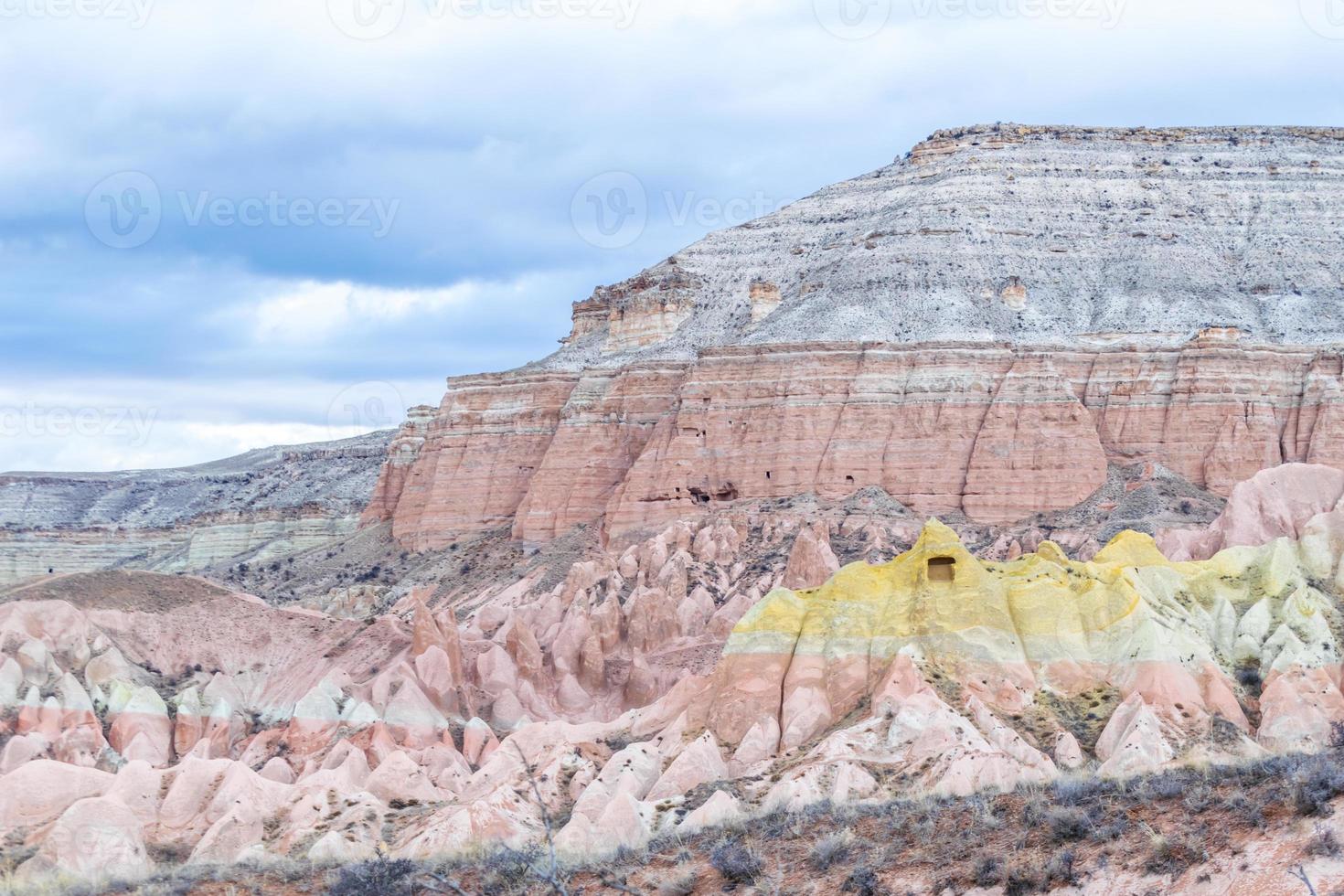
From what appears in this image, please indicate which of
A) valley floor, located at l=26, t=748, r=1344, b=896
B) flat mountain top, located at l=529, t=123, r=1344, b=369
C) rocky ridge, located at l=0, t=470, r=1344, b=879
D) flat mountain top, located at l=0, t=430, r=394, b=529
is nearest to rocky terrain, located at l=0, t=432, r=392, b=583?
flat mountain top, located at l=0, t=430, r=394, b=529

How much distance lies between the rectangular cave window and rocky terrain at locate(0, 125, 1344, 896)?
0.39ft

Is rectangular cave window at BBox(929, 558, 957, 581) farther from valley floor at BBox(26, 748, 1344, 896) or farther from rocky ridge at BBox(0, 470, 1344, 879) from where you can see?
valley floor at BBox(26, 748, 1344, 896)

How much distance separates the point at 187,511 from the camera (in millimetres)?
175250

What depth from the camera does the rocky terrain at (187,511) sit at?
471ft

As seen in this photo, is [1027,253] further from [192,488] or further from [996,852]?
[192,488]

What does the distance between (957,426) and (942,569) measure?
1733 inches

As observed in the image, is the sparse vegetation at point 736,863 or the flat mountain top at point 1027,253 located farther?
the flat mountain top at point 1027,253

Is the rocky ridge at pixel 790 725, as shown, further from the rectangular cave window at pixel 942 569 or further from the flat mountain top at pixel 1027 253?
the flat mountain top at pixel 1027 253

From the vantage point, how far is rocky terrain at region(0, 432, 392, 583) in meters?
144

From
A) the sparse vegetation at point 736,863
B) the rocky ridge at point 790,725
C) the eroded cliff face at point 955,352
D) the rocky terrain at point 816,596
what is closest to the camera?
the sparse vegetation at point 736,863

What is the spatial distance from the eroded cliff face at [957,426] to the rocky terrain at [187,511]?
1767 inches

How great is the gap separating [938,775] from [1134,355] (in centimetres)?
6239

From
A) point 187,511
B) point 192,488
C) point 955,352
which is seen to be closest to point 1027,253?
point 955,352

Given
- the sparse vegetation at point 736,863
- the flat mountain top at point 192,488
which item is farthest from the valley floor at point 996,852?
the flat mountain top at point 192,488
